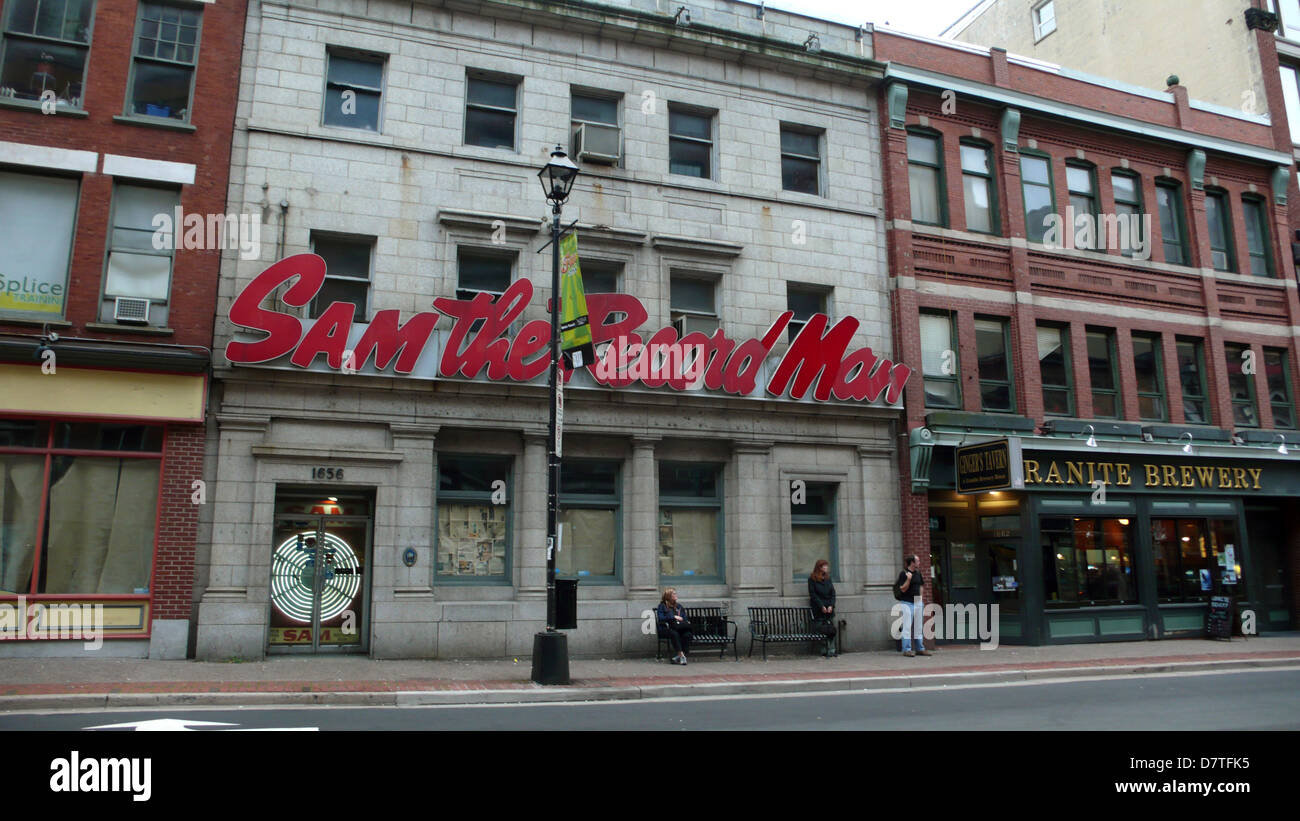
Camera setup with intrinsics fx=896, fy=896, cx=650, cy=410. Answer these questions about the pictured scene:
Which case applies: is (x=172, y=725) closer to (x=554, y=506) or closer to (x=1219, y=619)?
(x=554, y=506)

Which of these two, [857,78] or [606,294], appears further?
[857,78]

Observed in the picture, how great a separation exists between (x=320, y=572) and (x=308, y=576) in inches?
8.2

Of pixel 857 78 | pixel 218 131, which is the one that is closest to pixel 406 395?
pixel 218 131

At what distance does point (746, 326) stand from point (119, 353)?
38.7ft

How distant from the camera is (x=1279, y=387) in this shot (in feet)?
82.2

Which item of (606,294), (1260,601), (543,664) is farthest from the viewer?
(1260,601)

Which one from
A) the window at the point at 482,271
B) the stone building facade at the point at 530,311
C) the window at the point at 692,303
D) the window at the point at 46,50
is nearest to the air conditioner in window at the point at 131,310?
the stone building facade at the point at 530,311

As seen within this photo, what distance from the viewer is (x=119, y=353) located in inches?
573

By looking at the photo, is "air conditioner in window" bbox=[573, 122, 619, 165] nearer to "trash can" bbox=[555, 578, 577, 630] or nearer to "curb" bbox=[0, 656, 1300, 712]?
"trash can" bbox=[555, 578, 577, 630]

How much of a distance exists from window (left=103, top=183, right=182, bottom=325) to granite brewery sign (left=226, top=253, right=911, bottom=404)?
1529 millimetres

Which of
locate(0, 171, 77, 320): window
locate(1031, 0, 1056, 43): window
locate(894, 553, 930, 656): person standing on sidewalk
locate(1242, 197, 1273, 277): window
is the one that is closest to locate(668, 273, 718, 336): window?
locate(894, 553, 930, 656): person standing on sidewalk

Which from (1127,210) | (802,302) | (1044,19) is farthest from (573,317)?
(1044,19)

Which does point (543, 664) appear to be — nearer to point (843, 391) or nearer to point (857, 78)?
point (843, 391)

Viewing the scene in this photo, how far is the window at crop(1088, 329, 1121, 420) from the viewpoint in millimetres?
22766
